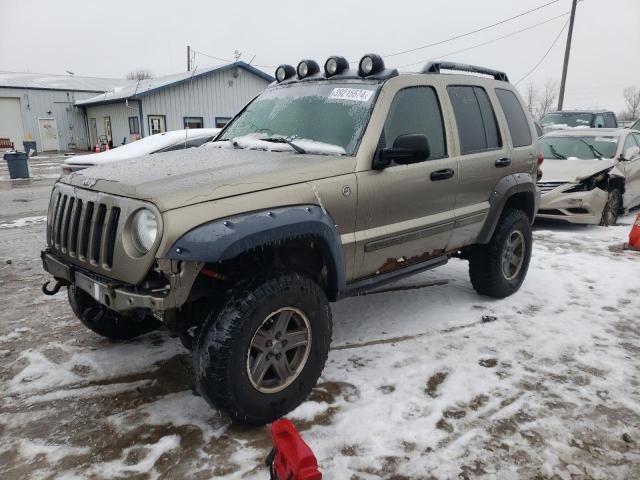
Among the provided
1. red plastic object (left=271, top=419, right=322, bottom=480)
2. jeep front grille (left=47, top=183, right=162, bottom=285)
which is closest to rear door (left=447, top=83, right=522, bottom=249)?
red plastic object (left=271, top=419, right=322, bottom=480)

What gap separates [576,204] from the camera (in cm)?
796

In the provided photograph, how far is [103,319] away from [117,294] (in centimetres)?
138

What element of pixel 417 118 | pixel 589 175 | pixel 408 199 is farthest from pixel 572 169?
pixel 408 199

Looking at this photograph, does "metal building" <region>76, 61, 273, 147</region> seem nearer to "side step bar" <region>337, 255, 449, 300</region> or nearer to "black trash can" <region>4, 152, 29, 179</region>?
"black trash can" <region>4, 152, 29, 179</region>

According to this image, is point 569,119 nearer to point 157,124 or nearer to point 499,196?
point 499,196

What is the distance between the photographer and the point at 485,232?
4508 mm

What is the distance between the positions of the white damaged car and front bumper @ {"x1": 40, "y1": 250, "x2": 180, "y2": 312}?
7.13 metres

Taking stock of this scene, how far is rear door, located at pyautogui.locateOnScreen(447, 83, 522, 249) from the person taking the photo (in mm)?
4117

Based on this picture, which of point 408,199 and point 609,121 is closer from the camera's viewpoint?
point 408,199

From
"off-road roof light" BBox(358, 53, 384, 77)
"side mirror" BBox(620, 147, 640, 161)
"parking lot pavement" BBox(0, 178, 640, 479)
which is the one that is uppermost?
"off-road roof light" BBox(358, 53, 384, 77)

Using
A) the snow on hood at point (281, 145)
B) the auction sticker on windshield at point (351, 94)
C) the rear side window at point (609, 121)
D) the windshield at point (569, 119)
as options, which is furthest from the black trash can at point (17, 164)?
the rear side window at point (609, 121)

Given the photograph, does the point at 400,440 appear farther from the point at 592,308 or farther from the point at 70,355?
the point at 592,308

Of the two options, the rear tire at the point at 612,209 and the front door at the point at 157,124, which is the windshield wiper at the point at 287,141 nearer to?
the rear tire at the point at 612,209

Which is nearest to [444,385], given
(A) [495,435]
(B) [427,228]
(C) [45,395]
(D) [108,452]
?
(A) [495,435]
